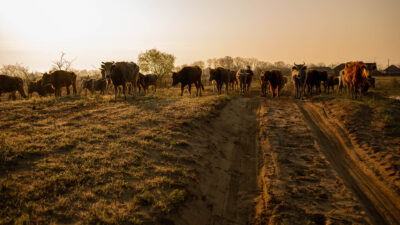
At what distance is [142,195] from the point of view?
476 cm

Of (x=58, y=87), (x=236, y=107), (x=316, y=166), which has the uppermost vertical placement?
(x=58, y=87)

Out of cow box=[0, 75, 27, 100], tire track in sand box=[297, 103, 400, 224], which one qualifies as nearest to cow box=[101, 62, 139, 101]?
cow box=[0, 75, 27, 100]

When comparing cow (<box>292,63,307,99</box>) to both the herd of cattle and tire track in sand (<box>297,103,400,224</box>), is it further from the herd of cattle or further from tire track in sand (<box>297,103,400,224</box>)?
tire track in sand (<box>297,103,400,224</box>)

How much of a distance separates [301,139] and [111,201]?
7.77m

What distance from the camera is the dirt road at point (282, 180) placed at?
16.5 ft

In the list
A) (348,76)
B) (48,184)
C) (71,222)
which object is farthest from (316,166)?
(348,76)

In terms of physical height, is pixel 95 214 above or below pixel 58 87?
below

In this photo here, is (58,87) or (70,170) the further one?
(58,87)

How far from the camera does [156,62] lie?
50.0m

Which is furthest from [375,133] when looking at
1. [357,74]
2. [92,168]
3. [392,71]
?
[392,71]

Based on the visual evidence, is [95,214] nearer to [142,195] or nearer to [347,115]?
[142,195]

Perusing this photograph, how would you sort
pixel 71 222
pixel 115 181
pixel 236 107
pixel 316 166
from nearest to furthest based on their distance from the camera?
pixel 71 222
pixel 115 181
pixel 316 166
pixel 236 107

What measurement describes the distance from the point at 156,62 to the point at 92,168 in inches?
1849

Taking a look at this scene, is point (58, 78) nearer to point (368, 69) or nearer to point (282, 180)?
point (282, 180)
